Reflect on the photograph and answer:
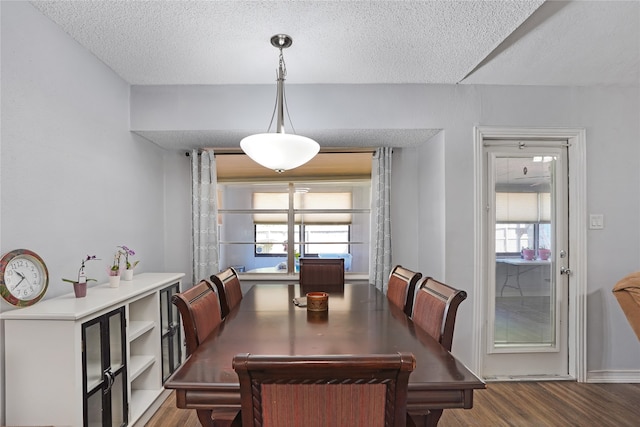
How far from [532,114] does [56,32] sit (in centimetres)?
343

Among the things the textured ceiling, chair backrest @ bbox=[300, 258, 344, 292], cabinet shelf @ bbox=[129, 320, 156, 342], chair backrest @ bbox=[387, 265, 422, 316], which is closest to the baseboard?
chair backrest @ bbox=[387, 265, 422, 316]

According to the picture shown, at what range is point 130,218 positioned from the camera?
2.73 metres

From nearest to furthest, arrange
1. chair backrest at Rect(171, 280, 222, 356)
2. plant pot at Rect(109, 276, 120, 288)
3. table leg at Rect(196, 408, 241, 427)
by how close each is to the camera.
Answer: table leg at Rect(196, 408, 241, 427), chair backrest at Rect(171, 280, 222, 356), plant pot at Rect(109, 276, 120, 288)

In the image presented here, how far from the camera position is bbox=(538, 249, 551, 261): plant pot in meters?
2.88

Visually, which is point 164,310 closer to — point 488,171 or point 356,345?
point 356,345

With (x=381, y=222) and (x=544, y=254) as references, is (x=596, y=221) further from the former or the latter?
(x=381, y=222)

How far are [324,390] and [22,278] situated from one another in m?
1.71

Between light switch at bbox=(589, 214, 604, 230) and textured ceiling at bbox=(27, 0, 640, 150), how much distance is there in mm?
1104

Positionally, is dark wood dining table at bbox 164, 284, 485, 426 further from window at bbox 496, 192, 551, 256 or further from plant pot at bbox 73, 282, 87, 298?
window at bbox 496, 192, 551, 256

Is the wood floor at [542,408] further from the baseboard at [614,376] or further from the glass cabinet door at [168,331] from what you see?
the glass cabinet door at [168,331]

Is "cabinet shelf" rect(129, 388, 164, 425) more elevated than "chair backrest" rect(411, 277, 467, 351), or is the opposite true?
"chair backrest" rect(411, 277, 467, 351)

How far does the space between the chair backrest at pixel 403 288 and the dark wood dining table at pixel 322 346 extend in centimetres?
9

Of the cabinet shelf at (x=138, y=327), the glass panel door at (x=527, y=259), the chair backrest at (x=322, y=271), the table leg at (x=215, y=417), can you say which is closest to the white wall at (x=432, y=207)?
the glass panel door at (x=527, y=259)

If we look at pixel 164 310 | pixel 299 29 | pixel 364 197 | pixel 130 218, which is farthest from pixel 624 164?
pixel 130 218
